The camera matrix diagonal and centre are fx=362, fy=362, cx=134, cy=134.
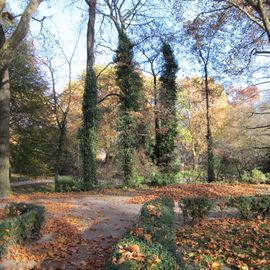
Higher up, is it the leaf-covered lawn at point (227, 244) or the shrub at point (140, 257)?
the shrub at point (140, 257)

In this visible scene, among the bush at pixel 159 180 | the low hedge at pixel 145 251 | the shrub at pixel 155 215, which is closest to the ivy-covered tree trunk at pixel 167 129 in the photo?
the bush at pixel 159 180

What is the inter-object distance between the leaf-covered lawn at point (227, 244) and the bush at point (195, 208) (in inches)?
9.0

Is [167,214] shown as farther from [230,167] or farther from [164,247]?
[230,167]

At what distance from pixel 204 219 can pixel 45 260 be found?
16.7 feet

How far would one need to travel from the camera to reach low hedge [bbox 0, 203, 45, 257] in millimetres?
5770

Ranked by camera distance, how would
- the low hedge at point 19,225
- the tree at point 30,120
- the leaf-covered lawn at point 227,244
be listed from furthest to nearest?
the tree at point 30,120 < the leaf-covered lawn at point 227,244 < the low hedge at point 19,225

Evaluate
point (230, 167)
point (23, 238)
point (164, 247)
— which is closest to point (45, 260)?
point (23, 238)

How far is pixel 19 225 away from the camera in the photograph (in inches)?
250

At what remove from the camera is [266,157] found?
25312 mm

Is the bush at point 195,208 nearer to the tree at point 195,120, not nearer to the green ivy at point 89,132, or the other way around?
the green ivy at point 89,132

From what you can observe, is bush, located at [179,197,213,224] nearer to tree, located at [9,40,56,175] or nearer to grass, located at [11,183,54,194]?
grass, located at [11,183,54,194]

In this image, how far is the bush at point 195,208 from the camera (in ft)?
30.5

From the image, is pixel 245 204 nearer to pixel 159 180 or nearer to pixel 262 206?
pixel 262 206

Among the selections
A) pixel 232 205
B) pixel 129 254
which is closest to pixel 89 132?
pixel 232 205
